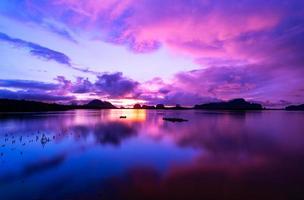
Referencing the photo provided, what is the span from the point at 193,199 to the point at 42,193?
24.3ft

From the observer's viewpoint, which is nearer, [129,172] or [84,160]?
[129,172]

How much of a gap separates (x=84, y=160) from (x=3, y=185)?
22.1ft

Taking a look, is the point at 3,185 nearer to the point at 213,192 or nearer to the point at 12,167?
the point at 12,167

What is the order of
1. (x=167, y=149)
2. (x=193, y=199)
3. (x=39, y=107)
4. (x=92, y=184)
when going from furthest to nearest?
(x=39, y=107) < (x=167, y=149) < (x=92, y=184) < (x=193, y=199)

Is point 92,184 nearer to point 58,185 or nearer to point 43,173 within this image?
point 58,185

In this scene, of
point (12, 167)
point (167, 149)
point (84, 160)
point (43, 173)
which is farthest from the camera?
point (167, 149)

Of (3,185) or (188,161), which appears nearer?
(3,185)

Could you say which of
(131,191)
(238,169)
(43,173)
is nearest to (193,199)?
(131,191)

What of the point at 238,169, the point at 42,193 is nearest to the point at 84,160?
the point at 42,193

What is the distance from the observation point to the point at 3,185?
11.3 metres

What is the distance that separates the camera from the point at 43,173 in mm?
13773

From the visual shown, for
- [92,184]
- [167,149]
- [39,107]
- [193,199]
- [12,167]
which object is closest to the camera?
[193,199]

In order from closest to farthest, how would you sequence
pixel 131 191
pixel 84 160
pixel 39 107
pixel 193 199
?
1. pixel 193 199
2. pixel 131 191
3. pixel 84 160
4. pixel 39 107

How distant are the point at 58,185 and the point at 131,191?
4.06m
